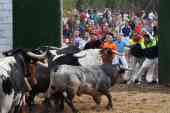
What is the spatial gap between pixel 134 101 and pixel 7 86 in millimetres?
5780

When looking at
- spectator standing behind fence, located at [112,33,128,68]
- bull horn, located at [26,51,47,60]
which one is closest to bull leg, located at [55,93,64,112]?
bull horn, located at [26,51,47,60]

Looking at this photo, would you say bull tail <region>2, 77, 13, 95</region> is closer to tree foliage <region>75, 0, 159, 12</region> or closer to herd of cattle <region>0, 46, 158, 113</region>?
herd of cattle <region>0, 46, 158, 113</region>

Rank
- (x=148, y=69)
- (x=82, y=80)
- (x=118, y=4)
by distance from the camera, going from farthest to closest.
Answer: (x=118, y=4), (x=148, y=69), (x=82, y=80)

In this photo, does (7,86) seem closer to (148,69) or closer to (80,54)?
(80,54)

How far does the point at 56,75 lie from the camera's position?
1283cm

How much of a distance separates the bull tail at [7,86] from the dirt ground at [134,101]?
3.38 meters

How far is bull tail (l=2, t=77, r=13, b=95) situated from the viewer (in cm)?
1009

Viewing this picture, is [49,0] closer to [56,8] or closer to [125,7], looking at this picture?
[56,8]

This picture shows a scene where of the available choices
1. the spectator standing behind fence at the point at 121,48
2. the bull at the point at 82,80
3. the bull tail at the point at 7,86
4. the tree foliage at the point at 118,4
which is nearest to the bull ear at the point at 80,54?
the bull at the point at 82,80

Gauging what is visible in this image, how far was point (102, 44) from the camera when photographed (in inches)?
675

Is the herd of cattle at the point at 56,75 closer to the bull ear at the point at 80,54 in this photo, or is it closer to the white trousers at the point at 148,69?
the bull ear at the point at 80,54

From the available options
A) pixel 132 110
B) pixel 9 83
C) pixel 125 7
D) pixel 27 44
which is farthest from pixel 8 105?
pixel 125 7

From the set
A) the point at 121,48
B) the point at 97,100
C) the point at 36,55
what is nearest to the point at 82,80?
the point at 97,100

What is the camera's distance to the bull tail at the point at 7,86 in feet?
33.1
